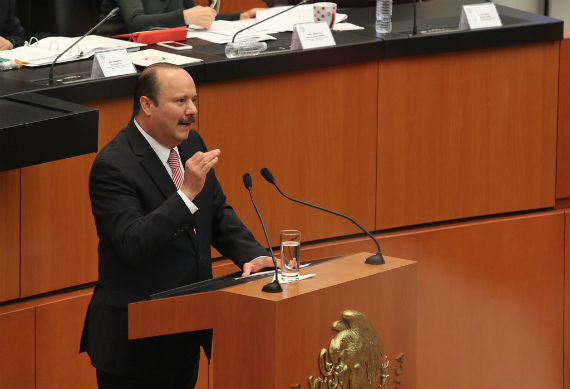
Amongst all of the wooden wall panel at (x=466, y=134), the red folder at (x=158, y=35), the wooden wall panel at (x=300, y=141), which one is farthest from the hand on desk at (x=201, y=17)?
the wooden wall panel at (x=466, y=134)

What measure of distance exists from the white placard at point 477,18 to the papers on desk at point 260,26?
0.49 meters

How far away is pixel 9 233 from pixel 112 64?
61cm

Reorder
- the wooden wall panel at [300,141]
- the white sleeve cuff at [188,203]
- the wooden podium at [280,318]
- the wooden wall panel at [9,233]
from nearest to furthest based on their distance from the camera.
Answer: the wooden podium at [280,318], the white sleeve cuff at [188,203], the wooden wall panel at [9,233], the wooden wall panel at [300,141]

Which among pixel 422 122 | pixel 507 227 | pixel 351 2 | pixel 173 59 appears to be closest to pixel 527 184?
pixel 507 227

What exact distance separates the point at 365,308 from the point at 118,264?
0.62 meters

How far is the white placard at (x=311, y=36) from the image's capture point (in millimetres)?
3723

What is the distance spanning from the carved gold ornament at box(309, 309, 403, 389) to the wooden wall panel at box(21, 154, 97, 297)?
1139 mm

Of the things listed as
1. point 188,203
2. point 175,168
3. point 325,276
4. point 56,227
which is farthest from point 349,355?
point 56,227

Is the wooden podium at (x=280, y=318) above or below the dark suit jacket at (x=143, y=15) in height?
below

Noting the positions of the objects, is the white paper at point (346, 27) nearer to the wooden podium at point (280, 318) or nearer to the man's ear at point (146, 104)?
the man's ear at point (146, 104)

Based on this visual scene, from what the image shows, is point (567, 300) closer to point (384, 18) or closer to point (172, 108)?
point (384, 18)

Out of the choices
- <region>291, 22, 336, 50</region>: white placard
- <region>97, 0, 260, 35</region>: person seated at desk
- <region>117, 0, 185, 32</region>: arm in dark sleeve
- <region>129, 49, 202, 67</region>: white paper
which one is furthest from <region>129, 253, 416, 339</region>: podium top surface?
<region>117, 0, 185, 32</region>: arm in dark sleeve

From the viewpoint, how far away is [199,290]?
2445 millimetres

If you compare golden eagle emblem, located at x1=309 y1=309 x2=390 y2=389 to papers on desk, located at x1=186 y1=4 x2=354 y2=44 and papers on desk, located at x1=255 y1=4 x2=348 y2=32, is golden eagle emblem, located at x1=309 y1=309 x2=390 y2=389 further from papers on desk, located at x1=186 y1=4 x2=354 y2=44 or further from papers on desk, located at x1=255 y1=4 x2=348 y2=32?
papers on desk, located at x1=255 y1=4 x2=348 y2=32
